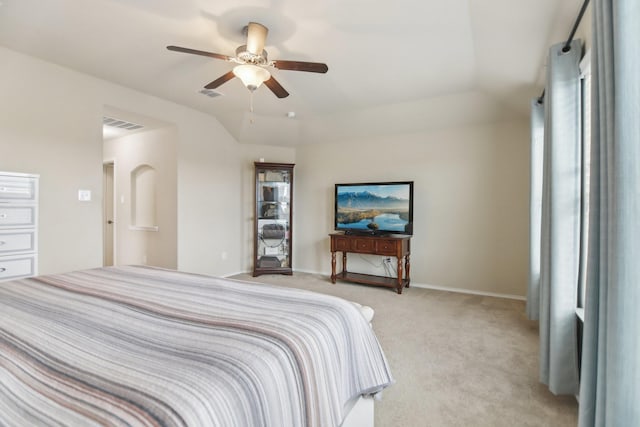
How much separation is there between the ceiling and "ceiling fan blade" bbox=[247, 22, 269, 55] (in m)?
0.06

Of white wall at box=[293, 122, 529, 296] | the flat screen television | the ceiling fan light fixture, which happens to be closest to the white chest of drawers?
the ceiling fan light fixture

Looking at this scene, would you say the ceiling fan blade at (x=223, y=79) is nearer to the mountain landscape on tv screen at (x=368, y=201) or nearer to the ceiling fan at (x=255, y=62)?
the ceiling fan at (x=255, y=62)

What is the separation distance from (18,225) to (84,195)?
2.80 feet

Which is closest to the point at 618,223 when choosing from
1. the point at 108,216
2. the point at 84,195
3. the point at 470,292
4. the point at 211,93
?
the point at 470,292

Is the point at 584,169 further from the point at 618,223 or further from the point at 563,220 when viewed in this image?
the point at 618,223

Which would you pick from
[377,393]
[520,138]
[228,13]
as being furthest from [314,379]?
[520,138]

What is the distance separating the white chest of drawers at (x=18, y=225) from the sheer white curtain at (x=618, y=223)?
11.7 ft

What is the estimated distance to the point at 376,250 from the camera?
4.22 meters

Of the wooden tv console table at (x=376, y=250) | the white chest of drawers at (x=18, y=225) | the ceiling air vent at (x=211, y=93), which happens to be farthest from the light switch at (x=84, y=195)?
the wooden tv console table at (x=376, y=250)

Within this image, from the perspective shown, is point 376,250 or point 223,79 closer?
point 223,79

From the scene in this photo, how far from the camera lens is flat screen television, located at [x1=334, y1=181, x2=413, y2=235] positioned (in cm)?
437

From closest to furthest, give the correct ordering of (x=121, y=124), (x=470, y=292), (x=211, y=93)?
(x=211, y=93) < (x=470, y=292) < (x=121, y=124)

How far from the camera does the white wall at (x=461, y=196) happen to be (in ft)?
12.7

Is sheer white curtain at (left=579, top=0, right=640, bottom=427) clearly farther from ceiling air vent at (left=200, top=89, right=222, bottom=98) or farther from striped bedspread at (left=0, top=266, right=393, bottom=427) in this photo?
ceiling air vent at (left=200, top=89, right=222, bottom=98)
